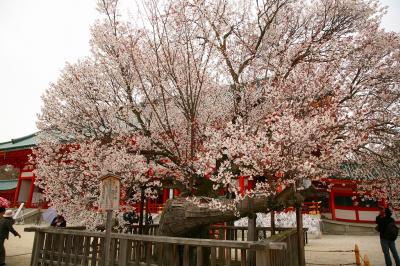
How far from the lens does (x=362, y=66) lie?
828 centimetres

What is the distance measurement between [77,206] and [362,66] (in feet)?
31.1

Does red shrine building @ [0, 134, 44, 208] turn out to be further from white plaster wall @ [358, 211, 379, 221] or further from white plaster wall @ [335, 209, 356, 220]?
white plaster wall @ [358, 211, 379, 221]

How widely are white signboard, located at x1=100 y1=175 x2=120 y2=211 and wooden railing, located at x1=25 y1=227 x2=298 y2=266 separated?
30.8 inches

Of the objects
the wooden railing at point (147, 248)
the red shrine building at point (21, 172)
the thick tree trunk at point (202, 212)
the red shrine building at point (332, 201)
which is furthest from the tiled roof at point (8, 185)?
the thick tree trunk at point (202, 212)

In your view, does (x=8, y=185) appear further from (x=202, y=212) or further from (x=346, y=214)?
(x=346, y=214)

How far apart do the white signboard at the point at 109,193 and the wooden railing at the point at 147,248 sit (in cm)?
78

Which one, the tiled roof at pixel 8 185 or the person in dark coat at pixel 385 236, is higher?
the tiled roof at pixel 8 185

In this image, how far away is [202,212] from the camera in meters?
5.89

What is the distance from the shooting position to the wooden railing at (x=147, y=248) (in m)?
4.39

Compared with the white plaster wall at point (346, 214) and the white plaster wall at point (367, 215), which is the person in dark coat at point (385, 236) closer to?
the white plaster wall at point (346, 214)

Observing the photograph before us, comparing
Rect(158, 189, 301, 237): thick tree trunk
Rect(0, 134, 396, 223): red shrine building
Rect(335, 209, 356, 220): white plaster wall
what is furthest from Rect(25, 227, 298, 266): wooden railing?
Rect(335, 209, 356, 220): white plaster wall

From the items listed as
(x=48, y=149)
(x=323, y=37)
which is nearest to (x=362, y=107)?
(x=323, y=37)

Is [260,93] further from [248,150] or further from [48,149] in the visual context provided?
[48,149]

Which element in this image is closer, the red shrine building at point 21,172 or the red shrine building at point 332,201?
the red shrine building at point 332,201
